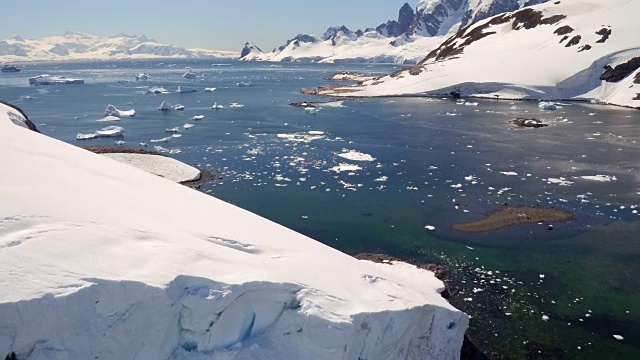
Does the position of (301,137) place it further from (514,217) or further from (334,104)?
(334,104)

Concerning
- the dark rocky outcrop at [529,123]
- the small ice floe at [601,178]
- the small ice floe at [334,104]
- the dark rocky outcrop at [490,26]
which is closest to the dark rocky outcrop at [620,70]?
the dark rocky outcrop at [490,26]

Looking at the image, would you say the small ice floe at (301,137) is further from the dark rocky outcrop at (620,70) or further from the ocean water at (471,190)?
the dark rocky outcrop at (620,70)

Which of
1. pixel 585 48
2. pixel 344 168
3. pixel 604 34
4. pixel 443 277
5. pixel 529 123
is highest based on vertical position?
pixel 604 34


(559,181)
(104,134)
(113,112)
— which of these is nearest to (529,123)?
(559,181)

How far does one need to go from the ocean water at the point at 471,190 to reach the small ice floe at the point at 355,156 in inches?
18.2

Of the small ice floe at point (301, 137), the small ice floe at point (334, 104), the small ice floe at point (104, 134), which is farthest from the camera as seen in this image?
the small ice floe at point (334, 104)

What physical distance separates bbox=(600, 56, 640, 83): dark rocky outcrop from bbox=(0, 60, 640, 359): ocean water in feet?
35.1

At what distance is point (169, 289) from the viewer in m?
7.19

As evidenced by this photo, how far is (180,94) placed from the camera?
7206 centimetres

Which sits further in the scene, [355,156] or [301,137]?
[301,137]

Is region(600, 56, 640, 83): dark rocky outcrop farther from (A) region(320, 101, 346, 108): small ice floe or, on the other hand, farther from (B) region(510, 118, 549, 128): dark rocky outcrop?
(A) region(320, 101, 346, 108): small ice floe

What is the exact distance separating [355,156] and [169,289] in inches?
1051

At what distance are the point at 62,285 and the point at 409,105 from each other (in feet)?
187

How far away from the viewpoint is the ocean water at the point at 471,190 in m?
14.6
